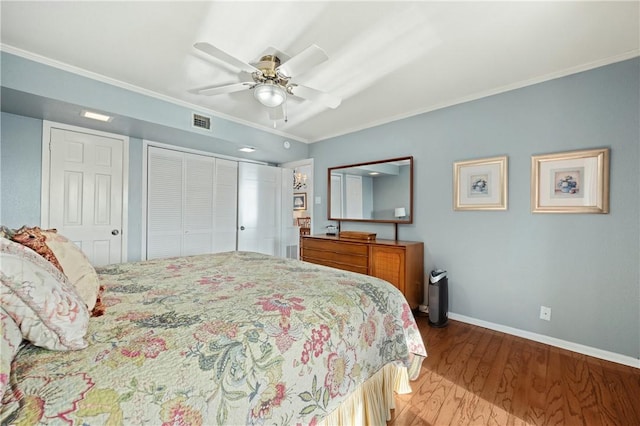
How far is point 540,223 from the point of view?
2.51 metres

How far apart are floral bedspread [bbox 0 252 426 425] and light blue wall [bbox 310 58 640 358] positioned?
1546mm

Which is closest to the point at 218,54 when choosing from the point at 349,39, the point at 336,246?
the point at 349,39

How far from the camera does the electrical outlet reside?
2458 millimetres

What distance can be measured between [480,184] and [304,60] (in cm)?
217

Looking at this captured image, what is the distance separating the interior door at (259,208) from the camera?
4.56 m

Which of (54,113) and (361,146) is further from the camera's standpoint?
(361,146)

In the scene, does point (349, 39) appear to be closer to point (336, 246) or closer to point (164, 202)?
point (336, 246)

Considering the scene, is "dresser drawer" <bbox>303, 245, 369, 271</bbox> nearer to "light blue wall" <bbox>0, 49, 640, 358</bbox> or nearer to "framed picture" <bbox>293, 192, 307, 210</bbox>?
"light blue wall" <bbox>0, 49, 640, 358</bbox>

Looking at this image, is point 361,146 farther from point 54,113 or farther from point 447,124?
point 54,113

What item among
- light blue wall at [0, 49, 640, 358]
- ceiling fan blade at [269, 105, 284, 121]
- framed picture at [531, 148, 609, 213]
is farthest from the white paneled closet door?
framed picture at [531, 148, 609, 213]

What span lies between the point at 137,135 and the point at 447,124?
3.70m

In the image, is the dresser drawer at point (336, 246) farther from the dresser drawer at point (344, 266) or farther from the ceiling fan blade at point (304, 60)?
the ceiling fan blade at point (304, 60)

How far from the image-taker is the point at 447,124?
122 inches

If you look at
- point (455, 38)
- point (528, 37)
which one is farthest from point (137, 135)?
point (528, 37)
